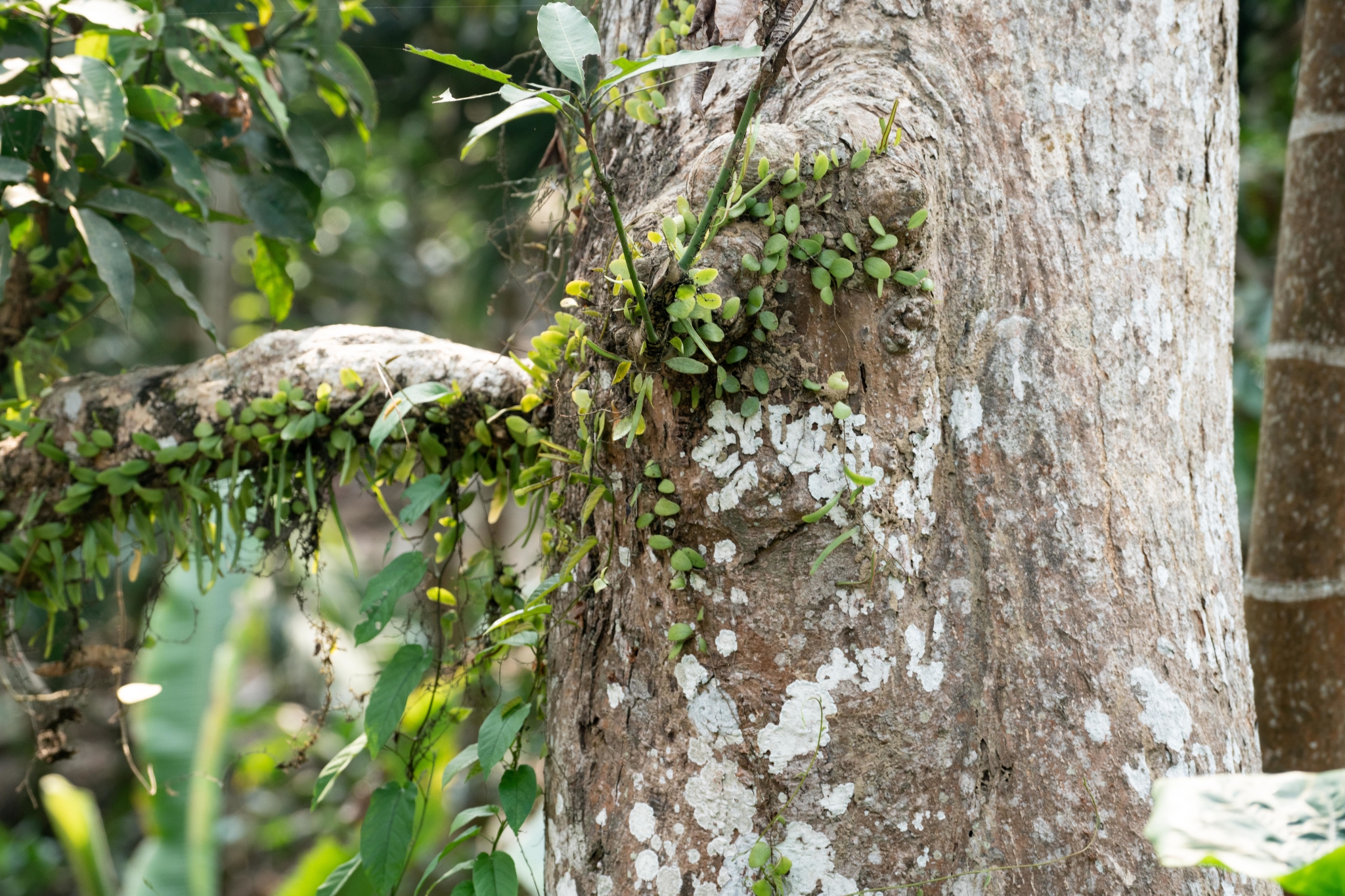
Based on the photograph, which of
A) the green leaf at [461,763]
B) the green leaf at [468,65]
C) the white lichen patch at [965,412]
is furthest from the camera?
the green leaf at [461,763]

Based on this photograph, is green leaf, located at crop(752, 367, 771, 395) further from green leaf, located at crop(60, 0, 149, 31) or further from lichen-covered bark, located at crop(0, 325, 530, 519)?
green leaf, located at crop(60, 0, 149, 31)

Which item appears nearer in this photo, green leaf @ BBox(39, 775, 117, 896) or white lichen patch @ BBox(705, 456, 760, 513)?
white lichen patch @ BBox(705, 456, 760, 513)

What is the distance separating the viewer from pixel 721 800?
0.98 metres

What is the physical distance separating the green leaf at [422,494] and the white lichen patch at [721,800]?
55cm

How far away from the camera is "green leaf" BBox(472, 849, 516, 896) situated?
1133 mm

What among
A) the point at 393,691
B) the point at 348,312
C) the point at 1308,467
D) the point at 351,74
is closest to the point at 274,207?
the point at 351,74

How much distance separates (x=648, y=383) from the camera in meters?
0.94

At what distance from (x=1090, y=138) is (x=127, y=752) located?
1.75 metres

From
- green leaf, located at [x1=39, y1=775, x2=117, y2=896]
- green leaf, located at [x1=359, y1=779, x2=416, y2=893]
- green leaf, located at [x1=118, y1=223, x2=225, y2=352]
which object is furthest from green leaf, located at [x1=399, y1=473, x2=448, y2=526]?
green leaf, located at [x1=39, y1=775, x2=117, y2=896]

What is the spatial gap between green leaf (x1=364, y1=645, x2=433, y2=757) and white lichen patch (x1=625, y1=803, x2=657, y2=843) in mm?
385

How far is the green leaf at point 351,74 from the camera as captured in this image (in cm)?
189

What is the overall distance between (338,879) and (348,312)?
600 centimetres

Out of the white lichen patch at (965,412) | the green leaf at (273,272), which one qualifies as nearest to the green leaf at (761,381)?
the white lichen patch at (965,412)

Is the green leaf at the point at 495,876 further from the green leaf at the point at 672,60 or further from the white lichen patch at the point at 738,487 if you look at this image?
the green leaf at the point at 672,60
